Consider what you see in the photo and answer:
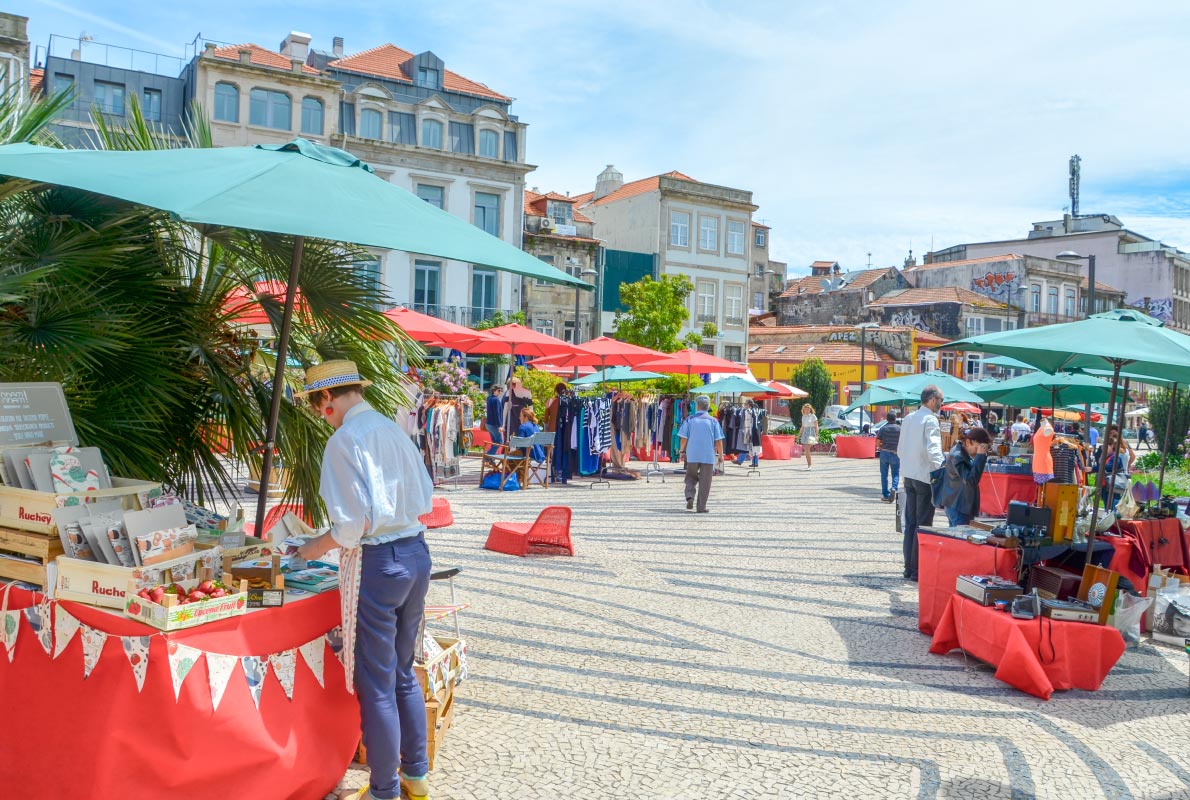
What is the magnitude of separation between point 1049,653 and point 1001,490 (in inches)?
316

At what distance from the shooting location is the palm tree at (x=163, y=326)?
Result: 4250 mm

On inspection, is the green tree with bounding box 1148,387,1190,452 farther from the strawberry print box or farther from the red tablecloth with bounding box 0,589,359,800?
the strawberry print box

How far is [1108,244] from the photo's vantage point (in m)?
66.9

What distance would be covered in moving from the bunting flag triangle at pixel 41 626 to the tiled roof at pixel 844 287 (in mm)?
57339

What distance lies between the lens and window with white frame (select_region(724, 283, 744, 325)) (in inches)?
1800

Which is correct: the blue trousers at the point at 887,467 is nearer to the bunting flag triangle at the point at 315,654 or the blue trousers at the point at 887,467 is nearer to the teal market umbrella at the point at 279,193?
the teal market umbrella at the point at 279,193

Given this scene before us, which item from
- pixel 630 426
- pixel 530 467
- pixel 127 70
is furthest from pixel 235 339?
pixel 127 70

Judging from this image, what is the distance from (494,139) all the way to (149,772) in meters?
35.4

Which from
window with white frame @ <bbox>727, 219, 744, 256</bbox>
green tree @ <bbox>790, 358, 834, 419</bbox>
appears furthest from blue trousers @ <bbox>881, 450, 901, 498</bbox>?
window with white frame @ <bbox>727, 219, 744, 256</bbox>

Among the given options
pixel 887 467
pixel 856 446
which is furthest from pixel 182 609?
pixel 856 446

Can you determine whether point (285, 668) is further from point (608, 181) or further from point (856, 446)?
point (608, 181)

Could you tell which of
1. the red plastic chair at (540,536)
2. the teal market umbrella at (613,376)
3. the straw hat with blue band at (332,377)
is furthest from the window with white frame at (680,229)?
the straw hat with blue band at (332,377)

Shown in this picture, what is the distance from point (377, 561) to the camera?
3455mm

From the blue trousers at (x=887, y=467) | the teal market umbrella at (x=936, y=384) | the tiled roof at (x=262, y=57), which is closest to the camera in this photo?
the blue trousers at (x=887, y=467)
